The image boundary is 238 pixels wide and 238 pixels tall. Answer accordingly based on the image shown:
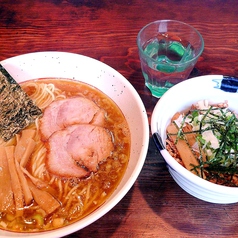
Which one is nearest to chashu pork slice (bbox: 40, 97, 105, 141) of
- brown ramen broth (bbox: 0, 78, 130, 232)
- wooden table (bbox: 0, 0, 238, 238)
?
brown ramen broth (bbox: 0, 78, 130, 232)

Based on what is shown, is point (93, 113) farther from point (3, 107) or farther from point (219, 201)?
point (219, 201)

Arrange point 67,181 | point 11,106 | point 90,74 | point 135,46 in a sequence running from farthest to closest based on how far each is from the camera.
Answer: point 135,46
point 90,74
point 11,106
point 67,181

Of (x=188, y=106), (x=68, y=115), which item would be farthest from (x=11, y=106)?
(x=188, y=106)

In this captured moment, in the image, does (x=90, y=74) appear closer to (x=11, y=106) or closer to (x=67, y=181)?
(x=11, y=106)

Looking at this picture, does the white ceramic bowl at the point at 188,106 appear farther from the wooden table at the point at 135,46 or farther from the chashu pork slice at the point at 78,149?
the chashu pork slice at the point at 78,149

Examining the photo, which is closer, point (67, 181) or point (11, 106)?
point (67, 181)

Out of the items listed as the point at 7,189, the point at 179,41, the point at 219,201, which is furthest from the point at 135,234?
the point at 179,41
